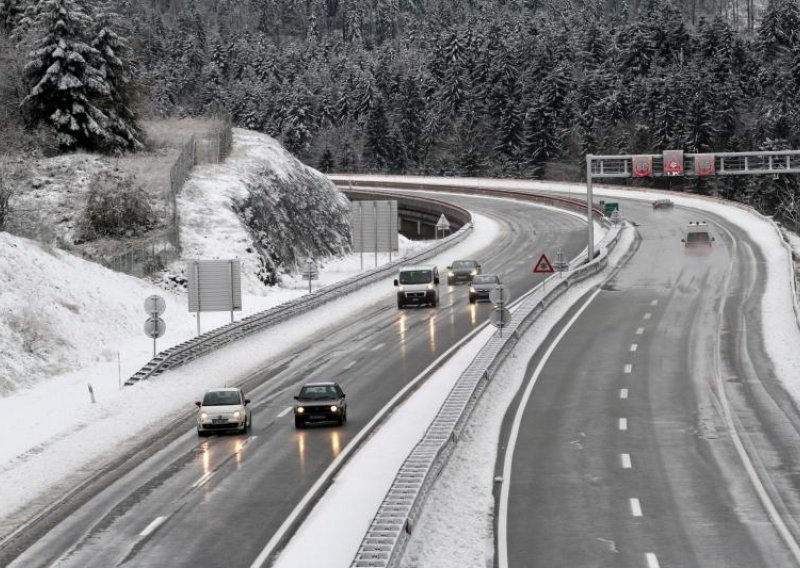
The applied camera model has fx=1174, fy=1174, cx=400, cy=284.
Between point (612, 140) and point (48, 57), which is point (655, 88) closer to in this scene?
point (612, 140)

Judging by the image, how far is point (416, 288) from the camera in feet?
185

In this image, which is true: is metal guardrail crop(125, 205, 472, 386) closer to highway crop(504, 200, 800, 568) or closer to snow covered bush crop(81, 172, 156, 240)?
snow covered bush crop(81, 172, 156, 240)

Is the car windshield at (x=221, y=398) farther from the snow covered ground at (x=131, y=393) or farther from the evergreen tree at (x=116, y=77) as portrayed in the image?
the evergreen tree at (x=116, y=77)

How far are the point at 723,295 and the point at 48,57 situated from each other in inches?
1584

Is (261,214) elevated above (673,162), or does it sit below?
below

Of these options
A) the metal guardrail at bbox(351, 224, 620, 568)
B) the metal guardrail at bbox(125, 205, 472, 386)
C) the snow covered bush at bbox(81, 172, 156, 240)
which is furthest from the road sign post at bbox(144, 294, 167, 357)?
the snow covered bush at bbox(81, 172, 156, 240)

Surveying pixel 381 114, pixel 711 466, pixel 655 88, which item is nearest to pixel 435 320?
pixel 711 466

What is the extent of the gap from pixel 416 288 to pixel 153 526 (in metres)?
33.4

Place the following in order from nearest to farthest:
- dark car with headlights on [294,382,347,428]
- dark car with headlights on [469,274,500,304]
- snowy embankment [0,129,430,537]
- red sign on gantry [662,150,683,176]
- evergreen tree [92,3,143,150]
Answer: snowy embankment [0,129,430,537] → dark car with headlights on [294,382,347,428] → dark car with headlights on [469,274,500,304] → evergreen tree [92,3,143,150] → red sign on gantry [662,150,683,176]

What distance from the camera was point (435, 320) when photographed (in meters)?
53.2

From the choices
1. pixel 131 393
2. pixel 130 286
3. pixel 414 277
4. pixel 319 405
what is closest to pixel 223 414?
pixel 319 405

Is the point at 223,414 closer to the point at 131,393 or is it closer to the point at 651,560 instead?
the point at 131,393

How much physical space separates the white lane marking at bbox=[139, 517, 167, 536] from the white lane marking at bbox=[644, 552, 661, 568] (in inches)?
381

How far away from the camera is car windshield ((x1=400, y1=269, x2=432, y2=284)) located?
56.7 metres
